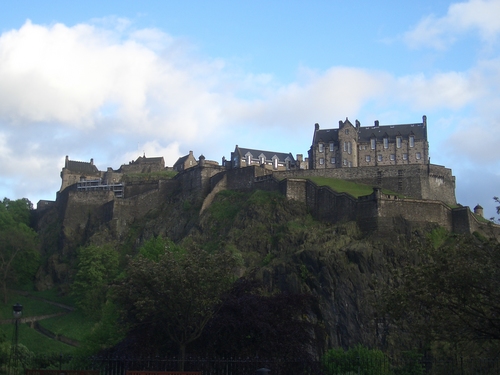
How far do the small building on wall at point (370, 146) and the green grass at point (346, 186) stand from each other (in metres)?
11.5

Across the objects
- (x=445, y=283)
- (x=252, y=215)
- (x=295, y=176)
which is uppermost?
(x=295, y=176)

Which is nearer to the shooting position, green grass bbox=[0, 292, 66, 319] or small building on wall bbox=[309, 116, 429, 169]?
green grass bbox=[0, 292, 66, 319]

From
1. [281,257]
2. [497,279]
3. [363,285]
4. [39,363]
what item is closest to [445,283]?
[497,279]

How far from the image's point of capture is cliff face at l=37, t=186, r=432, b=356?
52.3 m

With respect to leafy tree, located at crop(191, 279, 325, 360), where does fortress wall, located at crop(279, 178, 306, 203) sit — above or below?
above

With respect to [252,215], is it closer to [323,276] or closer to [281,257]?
[281,257]

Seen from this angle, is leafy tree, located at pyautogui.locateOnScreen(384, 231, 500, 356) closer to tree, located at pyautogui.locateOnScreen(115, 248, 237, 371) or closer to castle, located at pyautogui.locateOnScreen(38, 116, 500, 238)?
tree, located at pyautogui.locateOnScreen(115, 248, 237, 371)

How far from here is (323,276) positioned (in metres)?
53.8

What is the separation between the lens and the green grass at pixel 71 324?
203ft

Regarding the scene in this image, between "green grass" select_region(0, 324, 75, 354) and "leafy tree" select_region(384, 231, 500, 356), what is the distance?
1493 inches

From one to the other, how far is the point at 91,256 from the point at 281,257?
71.4ft

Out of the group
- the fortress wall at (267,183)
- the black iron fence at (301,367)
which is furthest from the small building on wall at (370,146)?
the black iron fence at (301,367)

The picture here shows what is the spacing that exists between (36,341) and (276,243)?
2269 centimetres

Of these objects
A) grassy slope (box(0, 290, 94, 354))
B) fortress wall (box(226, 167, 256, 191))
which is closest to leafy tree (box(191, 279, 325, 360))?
grassy slope (box(0, 290, 94, 354))
